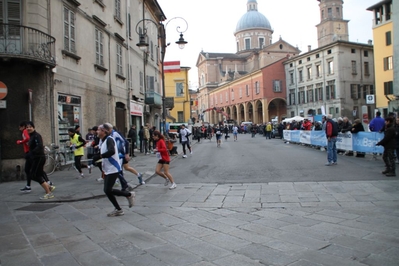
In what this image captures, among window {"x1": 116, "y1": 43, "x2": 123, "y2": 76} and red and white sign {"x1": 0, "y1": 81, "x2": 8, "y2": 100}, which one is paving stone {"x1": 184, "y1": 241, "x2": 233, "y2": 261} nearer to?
red and white sign {"x1": 0, "y1": 81, "x2": 8, "y2": 100}

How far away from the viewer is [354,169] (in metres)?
11.1

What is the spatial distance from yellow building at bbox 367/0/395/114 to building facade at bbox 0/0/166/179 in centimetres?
2919

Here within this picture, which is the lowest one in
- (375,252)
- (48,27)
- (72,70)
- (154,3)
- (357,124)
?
(375,252)

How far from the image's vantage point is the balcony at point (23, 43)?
10164mm

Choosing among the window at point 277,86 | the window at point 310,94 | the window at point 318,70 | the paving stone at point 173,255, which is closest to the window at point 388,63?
the window at point 318,70

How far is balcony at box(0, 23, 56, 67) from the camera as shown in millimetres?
10164

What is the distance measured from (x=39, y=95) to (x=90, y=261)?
8539 mm

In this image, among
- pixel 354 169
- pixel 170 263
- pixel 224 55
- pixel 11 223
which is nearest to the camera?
pixel 170 263

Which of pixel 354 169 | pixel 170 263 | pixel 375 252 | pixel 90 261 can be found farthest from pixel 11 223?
pixel 354 169

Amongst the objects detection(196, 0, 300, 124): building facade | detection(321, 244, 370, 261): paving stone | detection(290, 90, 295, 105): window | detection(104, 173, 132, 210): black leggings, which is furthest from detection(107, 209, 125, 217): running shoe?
detection(290, 90, 295, 105): window

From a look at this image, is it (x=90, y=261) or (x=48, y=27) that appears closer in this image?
(x=90, y=261)

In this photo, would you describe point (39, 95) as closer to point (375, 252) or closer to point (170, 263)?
point (170, 263)

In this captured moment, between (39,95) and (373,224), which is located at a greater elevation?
(39,95)

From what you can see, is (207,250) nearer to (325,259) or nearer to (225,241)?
(225,241)
